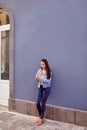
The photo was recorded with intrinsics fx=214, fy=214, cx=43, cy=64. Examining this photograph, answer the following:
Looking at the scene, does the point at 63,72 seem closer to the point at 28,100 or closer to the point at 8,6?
the point at 28,100

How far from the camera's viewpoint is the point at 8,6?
21.7ft

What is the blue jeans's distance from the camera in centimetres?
550

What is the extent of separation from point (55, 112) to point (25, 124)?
852 mm

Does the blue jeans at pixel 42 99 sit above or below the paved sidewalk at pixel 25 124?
above

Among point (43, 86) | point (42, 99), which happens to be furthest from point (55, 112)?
point (43, 86)

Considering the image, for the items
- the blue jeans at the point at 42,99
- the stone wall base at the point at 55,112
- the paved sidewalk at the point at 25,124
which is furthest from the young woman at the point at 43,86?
the stone wall base at the point at 55,112

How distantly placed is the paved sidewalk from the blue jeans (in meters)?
0.31

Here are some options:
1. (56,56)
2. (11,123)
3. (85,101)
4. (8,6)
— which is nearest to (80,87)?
(85,101)

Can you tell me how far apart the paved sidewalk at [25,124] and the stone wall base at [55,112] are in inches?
5.0

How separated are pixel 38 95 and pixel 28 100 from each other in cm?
77

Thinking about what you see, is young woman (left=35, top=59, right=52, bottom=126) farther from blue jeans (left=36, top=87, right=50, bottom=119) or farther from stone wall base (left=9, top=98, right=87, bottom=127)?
stone wall base (left=9, top=98, right=87, bottom=127)

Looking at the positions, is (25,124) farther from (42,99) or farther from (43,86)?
(43,86)

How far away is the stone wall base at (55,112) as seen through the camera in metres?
5.27

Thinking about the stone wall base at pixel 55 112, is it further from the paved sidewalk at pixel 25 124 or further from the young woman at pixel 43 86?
the young woman at pixel 43 86
